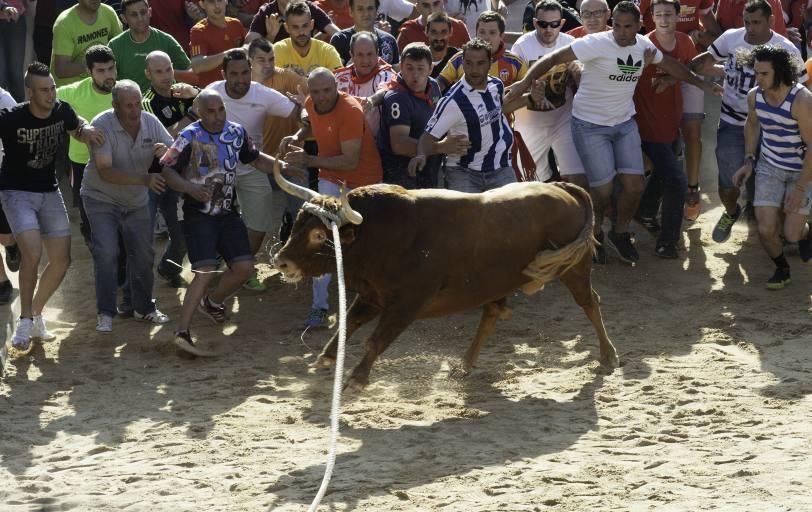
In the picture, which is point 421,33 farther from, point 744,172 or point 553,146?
point 744,172

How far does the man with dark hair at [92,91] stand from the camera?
10586 millimetres

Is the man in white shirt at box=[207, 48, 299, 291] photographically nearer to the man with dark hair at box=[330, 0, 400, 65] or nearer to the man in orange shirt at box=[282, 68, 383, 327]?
the man in orange shirt at box=[282, 68, 383, 327]

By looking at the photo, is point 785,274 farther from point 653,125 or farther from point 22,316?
point 22,316

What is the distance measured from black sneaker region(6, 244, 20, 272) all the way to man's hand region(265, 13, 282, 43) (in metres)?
2.92

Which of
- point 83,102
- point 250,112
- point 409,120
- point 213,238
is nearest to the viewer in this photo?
point 213,238

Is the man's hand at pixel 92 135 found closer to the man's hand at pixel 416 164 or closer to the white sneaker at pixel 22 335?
the white sneaker at pixel 22 335

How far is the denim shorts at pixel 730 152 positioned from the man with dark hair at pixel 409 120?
8.31 feet

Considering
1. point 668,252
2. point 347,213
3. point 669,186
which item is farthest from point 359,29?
point 347,213

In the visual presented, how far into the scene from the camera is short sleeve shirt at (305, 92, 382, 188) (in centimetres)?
1004

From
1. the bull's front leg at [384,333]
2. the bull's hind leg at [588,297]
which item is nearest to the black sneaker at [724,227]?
the bull's hind leg at [588,297]

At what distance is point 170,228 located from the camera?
1094 centimetres

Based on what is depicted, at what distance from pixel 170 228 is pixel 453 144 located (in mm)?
2429

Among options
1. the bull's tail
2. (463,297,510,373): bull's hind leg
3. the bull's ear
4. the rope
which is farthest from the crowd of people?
the rope

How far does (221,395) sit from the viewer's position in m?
9.05
